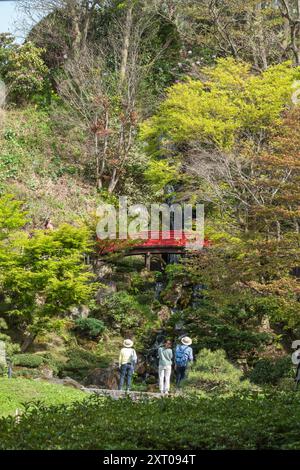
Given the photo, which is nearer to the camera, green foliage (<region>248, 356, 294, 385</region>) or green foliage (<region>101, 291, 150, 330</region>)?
green foliage (<region>248, 356, 294, 385</region>)

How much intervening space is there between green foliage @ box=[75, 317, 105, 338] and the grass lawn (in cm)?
764

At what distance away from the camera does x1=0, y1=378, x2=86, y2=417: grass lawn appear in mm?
13312

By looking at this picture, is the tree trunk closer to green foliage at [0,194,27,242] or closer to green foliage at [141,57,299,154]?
green foliage at [141,57,299,154]

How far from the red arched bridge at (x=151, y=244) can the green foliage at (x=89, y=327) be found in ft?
8.15

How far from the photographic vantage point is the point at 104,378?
1936 cm

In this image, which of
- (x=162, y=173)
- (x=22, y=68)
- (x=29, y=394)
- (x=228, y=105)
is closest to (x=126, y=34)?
(x=22, y=68)

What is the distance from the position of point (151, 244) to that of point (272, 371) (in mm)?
8488

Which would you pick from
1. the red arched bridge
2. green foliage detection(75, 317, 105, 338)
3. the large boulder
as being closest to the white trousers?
the large boulder

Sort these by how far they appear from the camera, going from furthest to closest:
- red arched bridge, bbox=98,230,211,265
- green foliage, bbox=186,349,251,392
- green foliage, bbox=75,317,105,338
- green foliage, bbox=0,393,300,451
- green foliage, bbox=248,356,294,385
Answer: red arched bridge, bbox=98,230,211,265 < green foliage, bbox=75,317,105,338 < green foliage, bbox=248,356,294,385 < green foliage, bbox=186,349,251,392 < green foliage, bbox=0,393,300,451

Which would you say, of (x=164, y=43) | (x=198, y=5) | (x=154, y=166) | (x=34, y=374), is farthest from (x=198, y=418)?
(x=164, y=43)

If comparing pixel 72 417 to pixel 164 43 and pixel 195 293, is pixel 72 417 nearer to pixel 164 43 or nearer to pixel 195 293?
pixel 195 293

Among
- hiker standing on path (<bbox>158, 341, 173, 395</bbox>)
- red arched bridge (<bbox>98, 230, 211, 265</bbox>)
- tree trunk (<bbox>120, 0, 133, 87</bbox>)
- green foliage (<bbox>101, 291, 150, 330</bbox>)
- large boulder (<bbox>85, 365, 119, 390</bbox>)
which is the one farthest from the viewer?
tree trunk (<bbox>120, 0, 133, 87</bbox>)

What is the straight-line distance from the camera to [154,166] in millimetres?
27859

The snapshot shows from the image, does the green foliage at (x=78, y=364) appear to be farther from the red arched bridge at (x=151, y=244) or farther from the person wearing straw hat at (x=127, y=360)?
the red arched bridge at (x=151, y=244)
